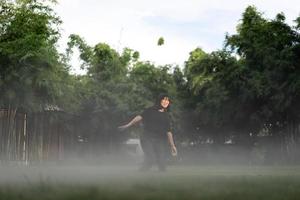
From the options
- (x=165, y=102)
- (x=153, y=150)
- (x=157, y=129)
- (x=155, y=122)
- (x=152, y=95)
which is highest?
(x=152, y=95)

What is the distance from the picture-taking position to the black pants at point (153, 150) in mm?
Answer: 14906

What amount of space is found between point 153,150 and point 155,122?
2.71 ft

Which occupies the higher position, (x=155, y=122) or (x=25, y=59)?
(x=25, y=59)

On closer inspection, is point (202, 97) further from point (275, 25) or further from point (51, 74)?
point (51, 74)

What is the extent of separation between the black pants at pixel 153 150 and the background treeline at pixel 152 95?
868 cm

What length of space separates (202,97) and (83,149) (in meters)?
8.20

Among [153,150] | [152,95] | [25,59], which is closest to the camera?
[153,150]

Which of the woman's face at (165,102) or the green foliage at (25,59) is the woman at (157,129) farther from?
the green foliage at (25,59)

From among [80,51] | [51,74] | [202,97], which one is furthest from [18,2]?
[80,51]

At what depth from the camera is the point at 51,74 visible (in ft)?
78.6

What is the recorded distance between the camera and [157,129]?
1470 centimetres

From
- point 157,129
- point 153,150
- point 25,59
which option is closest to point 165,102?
point 157,129

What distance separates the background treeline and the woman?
8784 mm

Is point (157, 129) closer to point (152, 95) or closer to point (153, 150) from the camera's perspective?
point (153, 150)
